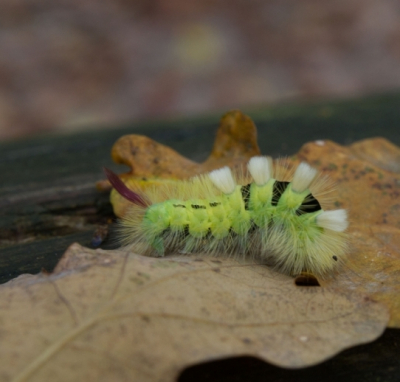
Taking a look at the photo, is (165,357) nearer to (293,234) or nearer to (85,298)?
(85,298)

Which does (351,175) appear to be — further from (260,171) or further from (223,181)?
(223,181)

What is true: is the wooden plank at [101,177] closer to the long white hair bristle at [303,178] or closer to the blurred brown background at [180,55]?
the long white hair bristle at [303,178]

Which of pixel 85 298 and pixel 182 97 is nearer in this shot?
pixel 85 298

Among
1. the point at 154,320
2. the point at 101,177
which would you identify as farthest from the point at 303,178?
the point at 101,177

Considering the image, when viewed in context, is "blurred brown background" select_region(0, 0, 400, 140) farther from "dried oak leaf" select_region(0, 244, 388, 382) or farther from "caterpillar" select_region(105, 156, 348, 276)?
"dried oak leaf" select_region(0, 244, 388, 382)

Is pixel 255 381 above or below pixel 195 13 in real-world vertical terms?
below

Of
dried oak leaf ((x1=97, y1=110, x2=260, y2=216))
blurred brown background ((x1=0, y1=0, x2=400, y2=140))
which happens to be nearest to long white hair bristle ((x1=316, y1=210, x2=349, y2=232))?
dried oak leaf ((x1=97, y1=110, x2=260, y2=216))

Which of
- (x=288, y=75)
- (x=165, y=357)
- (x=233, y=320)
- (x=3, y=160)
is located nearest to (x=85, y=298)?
(x=165, y=357)
